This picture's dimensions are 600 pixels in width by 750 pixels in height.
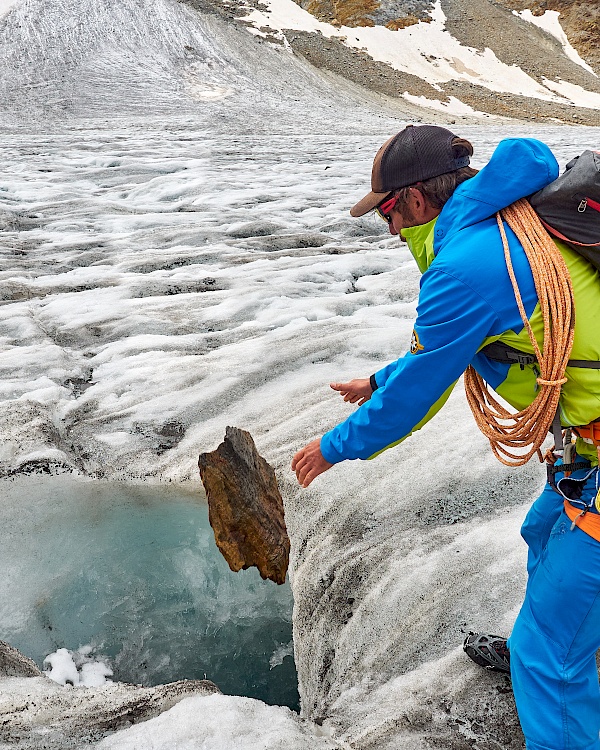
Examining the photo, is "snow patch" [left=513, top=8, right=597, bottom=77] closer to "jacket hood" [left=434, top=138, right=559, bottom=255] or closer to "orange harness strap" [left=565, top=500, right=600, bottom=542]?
"jacket hood" [left=434, top=138, right=559, bottom=255]

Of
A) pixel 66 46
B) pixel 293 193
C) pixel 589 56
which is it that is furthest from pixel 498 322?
pixel 589 56

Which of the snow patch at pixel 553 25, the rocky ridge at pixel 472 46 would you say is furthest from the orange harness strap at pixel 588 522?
the snow patch at pixel 553 25

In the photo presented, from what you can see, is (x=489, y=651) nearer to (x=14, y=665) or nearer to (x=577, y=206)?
(x=577, y=206)

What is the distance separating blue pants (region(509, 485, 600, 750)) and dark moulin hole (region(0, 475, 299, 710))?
138 cm

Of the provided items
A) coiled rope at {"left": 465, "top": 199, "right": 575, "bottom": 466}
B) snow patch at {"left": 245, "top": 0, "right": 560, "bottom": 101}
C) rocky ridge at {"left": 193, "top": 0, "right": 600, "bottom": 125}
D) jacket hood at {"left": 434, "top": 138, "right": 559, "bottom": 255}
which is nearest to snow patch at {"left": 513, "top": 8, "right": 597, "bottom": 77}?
rocky ridge at {"left": 193, "top": 0, "right": 600, "bottom": 125}

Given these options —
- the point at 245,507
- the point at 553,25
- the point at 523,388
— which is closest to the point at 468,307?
the point at 523,388

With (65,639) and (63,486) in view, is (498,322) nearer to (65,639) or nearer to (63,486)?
(65,639)

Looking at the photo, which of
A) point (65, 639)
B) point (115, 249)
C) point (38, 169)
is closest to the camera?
point (65, 639)

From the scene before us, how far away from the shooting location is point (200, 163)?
11.0m

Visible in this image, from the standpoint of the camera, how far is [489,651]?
2.27 m

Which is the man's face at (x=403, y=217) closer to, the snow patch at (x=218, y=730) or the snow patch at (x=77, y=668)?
the snow patch at (x=218, y=730)

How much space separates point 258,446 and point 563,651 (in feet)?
7.53

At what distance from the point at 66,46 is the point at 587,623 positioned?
83.8ft

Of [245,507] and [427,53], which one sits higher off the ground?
[427,53]
